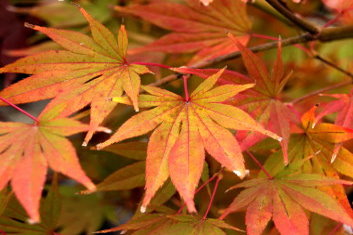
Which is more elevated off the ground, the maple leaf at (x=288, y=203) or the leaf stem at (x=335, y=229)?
the maple leaf at (x=288, y=203)

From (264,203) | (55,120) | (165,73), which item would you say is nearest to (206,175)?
(264,203)

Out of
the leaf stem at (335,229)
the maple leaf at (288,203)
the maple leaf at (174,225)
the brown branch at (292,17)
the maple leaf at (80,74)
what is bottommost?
the leaf stem at (335,229)

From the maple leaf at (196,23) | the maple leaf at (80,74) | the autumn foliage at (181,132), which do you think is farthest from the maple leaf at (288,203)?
the maple leaf at (196,23)

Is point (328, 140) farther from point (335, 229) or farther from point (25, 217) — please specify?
point (25, 217)

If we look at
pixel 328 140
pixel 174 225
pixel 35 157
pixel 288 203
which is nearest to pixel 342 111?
pixel 328 140

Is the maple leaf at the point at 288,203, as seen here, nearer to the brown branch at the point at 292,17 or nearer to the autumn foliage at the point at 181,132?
the autumn foliage at the point at 181,132

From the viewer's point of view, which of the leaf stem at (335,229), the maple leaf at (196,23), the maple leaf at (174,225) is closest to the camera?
the maple leaf at (174,225)

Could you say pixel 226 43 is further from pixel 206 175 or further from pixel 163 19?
pixel 206 175
